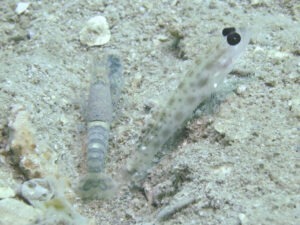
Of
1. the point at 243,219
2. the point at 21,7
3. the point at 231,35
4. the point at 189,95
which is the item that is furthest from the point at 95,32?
the point at 243,219

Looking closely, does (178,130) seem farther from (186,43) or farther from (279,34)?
(279,34)

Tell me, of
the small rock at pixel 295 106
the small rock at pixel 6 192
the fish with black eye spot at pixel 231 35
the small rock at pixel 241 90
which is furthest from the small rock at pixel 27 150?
the small rock at pixel 295 106

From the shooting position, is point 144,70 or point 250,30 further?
point 144,70

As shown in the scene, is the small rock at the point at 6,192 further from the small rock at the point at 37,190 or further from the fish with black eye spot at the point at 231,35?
the fish with black eye spot at the point at 231,35

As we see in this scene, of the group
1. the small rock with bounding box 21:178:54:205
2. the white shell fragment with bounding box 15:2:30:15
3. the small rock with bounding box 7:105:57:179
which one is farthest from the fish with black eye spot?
the white shell fragment with bounding box 15:2:30:15

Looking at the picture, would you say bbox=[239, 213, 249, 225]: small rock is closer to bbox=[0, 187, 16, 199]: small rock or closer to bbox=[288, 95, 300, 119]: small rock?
bbox=[288, 95, 300, 119]: small rock

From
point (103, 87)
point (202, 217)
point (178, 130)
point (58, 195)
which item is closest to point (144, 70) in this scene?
point (103, 87)
